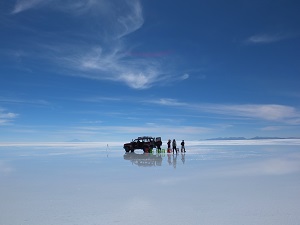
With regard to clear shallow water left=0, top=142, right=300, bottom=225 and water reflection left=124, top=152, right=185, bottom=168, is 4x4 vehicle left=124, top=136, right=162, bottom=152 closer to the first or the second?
water reflection left=124, top=152, right=185, bottom=168

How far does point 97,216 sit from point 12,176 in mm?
9448

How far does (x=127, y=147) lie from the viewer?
1516 inches

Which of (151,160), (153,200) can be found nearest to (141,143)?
(151,160)

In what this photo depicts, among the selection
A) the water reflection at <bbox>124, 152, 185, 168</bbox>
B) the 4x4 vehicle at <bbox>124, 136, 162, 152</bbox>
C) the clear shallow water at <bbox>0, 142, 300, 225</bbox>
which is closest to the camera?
the clear shallow water at <bbox>0, 142, 300, 225</bbox>

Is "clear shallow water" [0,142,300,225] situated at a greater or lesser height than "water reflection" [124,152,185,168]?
lesser

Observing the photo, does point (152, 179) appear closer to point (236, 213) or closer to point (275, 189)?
point (275, 189)

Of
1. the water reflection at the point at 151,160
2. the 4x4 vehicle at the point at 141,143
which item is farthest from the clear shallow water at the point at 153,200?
the 4x4 vehicle at the point at 141,143

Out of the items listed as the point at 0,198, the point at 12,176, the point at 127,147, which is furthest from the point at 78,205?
the point at 127,147

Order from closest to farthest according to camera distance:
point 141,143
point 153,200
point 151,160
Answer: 1. point 153,200
2. point 151,160
3. point 141,143

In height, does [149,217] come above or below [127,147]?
below

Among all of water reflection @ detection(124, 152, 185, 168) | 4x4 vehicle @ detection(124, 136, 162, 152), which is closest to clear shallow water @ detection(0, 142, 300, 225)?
water reflection @ detection(124, 152, 185, 168)

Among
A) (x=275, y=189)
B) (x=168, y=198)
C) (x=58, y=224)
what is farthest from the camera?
(x=275, y=189)

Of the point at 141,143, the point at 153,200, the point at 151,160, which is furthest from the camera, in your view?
the point at 141,143

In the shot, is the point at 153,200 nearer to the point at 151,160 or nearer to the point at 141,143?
the point at 151,160
